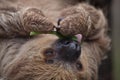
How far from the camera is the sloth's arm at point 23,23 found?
13.2 ft

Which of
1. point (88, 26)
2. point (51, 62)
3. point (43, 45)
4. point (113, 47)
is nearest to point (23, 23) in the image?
point (43, 45)

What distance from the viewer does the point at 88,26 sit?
4.20 metres

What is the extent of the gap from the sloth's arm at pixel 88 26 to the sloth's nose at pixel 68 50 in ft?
0.29

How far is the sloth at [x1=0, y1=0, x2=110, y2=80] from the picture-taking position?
3.91 m

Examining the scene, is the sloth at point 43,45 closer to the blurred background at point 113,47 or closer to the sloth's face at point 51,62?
the sloth's face at point 51,62

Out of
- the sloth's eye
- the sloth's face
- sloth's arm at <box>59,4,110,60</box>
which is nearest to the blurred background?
sloth's arm at <box>59,4,110,60</box>

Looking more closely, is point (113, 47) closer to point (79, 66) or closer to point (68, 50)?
point (79, 66)

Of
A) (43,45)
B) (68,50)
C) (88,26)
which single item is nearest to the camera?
(68,50)

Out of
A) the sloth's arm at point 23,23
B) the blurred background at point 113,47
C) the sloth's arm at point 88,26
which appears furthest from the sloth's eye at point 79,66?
the blurred background at point 113,47

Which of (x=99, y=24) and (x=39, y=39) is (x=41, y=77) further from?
→ (x=99, y=24)

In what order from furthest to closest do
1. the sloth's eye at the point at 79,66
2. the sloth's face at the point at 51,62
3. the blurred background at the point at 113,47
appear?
the blurred background at the point at 113,47 < the sloth's eye at the point at 79,66 < the sloth's face at the point at 51,62

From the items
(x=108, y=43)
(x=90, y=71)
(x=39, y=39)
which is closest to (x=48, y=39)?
(x=39, y=39)

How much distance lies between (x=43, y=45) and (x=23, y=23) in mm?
270

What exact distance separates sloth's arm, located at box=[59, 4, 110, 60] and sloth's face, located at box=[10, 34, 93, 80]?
0.46 ft
